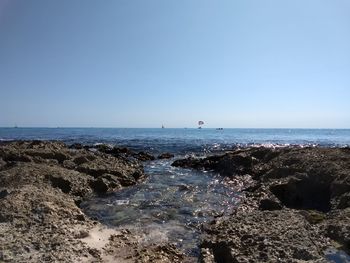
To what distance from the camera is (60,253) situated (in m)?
9.45

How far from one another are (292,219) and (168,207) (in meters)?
6.27

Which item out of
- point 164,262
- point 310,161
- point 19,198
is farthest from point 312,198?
point 19,198

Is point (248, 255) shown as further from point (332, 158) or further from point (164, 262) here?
point (332, 158)

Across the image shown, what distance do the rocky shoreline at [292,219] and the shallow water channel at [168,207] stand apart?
2.86ft

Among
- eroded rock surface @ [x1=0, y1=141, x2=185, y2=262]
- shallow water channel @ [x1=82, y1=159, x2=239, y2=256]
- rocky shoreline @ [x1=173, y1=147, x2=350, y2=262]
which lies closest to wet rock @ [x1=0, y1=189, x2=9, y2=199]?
eroded rock surface @ [x1=0, y1=141, x2=185, y2=262]

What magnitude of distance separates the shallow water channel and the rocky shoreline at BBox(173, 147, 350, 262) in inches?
34.3

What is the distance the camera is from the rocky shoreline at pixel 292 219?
9.97 metres

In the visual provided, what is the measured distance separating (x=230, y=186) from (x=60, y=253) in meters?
15.5

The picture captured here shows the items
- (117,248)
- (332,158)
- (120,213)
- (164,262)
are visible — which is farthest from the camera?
(332,158)

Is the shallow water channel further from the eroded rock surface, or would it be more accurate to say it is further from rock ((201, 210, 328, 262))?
the eroded rock surface

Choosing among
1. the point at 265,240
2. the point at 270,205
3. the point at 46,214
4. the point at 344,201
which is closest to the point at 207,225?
the point at 270,205

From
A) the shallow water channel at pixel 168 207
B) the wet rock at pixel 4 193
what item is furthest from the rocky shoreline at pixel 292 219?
the wet rock at pixel 4 193

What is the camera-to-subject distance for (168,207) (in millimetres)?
16969

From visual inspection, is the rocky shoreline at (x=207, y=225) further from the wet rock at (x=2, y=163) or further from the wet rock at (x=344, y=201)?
the wet rock at (x=2, y=163)
